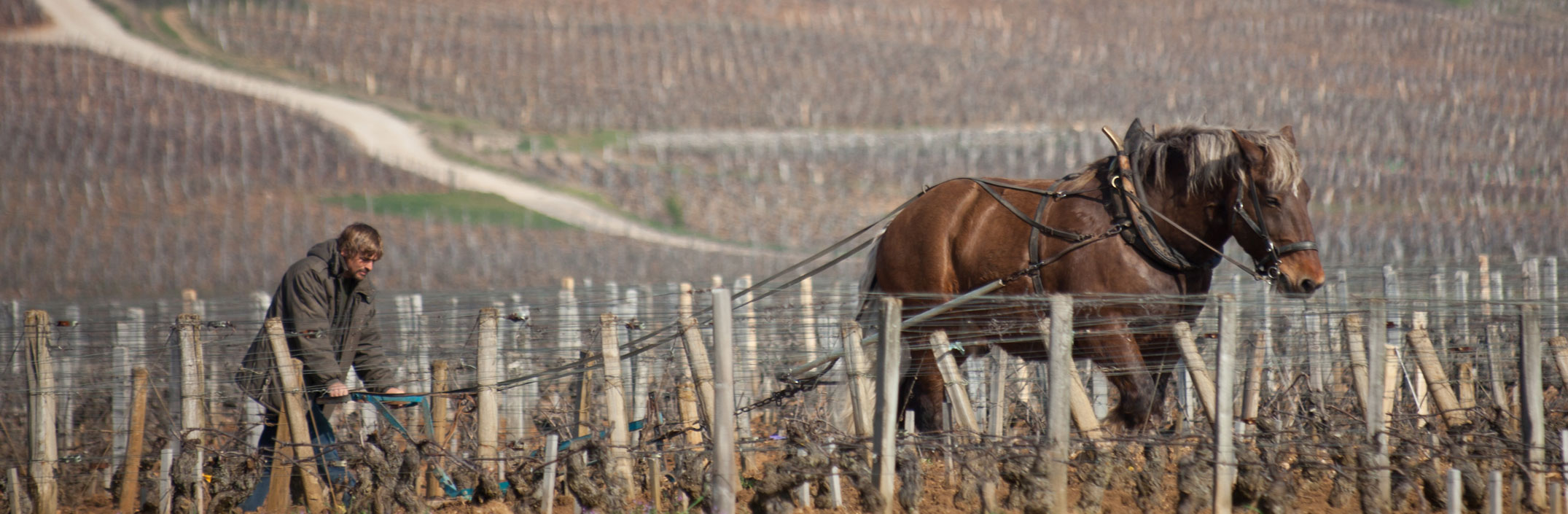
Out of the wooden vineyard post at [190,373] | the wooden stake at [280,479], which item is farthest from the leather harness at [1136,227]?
the wooden vineyard post at [190,373]

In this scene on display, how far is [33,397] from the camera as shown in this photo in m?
5.38

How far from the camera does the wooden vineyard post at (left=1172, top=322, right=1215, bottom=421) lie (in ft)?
13.7

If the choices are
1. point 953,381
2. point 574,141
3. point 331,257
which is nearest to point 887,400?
point 953,381

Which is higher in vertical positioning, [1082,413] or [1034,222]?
[1034,222]

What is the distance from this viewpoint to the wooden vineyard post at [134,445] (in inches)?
Result: 221

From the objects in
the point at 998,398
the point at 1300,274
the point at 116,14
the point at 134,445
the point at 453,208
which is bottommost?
the point at 134,445

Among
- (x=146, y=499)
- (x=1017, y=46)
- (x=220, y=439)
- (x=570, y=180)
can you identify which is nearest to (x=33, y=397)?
(x=146, y=499)

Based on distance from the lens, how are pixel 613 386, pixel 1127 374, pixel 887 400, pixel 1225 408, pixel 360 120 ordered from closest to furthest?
pixel 1225 408, pixel 887 400, pixel 1127 374, pixel 613 386, pixel 360 120

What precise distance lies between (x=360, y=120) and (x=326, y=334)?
120ft

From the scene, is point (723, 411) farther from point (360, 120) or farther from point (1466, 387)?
point (360, 120)

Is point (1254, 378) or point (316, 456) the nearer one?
point (316, 456)

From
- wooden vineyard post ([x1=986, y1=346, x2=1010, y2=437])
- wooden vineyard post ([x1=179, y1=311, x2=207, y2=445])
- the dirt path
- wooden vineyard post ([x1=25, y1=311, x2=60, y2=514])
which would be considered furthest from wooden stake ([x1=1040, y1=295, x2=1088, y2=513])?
the dirt path

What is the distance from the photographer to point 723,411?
415cm

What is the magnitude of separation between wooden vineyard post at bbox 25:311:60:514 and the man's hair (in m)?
1.57
